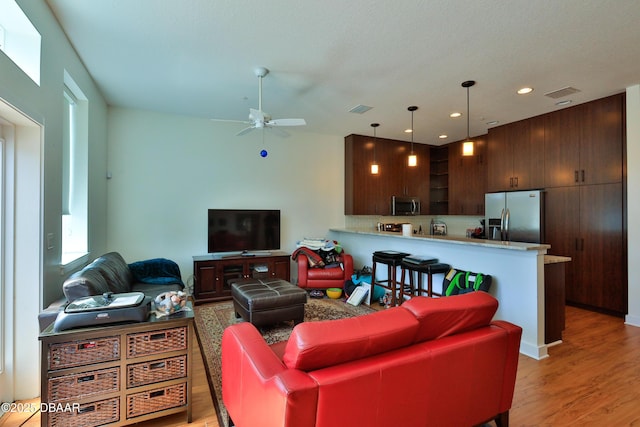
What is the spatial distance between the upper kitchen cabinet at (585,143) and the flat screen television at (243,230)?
4.36 metres

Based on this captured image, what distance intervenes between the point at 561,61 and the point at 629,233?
7.60ft

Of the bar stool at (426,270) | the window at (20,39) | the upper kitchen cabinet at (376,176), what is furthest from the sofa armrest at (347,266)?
the window at (20,39)

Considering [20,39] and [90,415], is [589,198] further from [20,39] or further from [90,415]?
[20,39]

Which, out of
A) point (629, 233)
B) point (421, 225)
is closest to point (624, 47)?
point (629, 233)

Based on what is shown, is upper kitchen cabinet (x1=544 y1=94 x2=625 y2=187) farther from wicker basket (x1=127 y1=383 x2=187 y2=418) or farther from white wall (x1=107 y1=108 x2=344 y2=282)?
wicker basket (x1=127 y1=383 x2=187 y2=418)

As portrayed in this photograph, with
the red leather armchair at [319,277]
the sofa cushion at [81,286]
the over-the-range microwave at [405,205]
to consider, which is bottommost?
the red leather armchair at [319,277]

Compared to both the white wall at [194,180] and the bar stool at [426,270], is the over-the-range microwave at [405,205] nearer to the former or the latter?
the white wall at [194,180]

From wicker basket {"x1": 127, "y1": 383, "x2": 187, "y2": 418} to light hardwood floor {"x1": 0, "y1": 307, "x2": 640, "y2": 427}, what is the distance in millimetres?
145

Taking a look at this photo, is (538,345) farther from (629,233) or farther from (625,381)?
(629,233)

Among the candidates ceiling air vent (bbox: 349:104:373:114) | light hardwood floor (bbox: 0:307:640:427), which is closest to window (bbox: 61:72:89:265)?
light hardwood floor (bbox: 0:307:640:427)

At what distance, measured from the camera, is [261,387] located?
1.30 metres

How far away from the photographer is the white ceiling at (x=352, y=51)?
229cm

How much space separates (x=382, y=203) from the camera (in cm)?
607

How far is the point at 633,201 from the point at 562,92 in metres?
1.56
